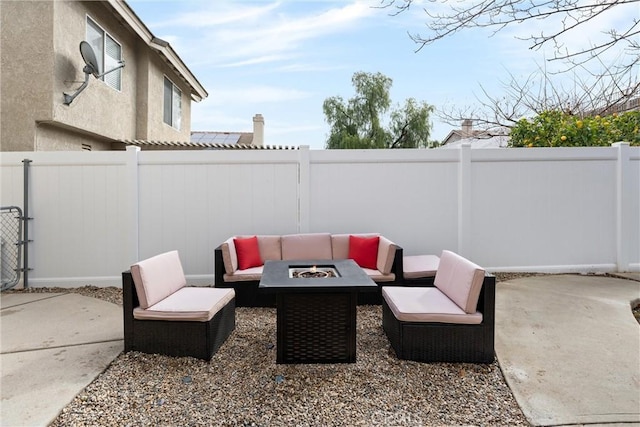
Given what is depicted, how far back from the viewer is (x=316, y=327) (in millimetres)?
3127

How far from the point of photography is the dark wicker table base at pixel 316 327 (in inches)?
122

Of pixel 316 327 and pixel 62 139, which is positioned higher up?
pixel 62 139

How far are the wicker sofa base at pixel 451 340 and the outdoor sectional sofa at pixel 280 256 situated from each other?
1.44 m

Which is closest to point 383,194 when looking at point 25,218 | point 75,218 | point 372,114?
point 75,218

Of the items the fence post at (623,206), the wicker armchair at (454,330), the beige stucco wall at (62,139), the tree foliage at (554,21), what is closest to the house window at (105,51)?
the beige stucco wall at (62,139)

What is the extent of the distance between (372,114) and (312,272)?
10579 mm

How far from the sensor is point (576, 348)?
10.9 feet

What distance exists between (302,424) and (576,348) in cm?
261

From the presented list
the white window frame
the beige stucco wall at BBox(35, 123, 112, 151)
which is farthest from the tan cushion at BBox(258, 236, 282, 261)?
the white window frame

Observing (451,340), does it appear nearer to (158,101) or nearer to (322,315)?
(322,315)

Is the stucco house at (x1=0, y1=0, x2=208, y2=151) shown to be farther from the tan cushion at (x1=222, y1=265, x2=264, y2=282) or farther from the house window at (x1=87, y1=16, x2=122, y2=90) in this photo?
the tan cushion at (x1=222, y1=265, x2=264, y2=282)

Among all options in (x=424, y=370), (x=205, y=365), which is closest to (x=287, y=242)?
(x=205, y=365)

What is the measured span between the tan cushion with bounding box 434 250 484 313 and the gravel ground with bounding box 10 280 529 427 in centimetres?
53

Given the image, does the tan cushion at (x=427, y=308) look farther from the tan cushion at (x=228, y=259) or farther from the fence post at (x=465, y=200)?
the fence post at (x=465, y=200)
